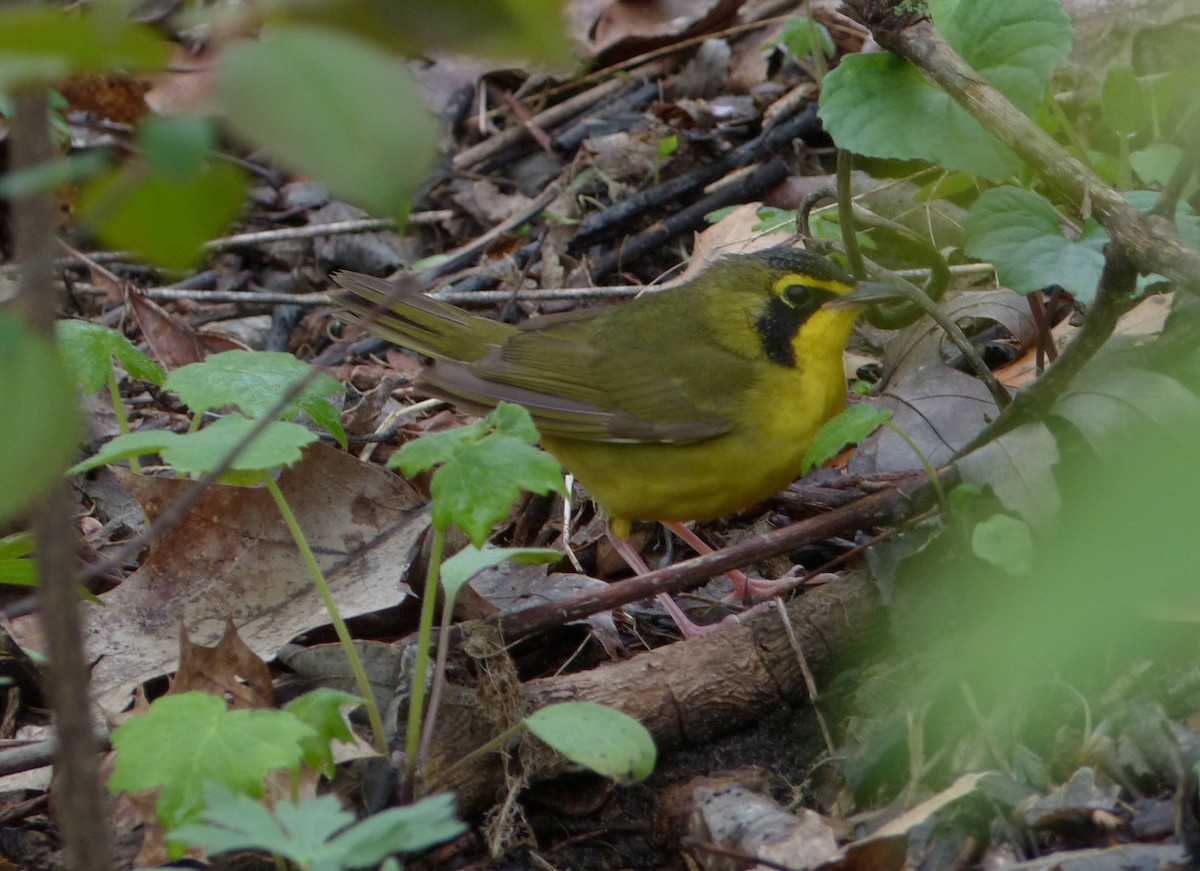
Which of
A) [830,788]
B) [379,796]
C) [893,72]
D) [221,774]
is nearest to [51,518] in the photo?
[221,774]

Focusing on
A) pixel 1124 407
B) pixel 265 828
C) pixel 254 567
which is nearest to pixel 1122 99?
pixel 1124 407

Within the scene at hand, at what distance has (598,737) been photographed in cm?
260

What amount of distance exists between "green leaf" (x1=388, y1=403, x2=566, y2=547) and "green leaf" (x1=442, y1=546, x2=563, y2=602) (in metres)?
0.37

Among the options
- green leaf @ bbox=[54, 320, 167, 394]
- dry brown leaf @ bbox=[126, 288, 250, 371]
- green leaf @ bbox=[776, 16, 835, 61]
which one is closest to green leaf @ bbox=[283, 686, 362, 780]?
green leaf @ bbox=[54, 320, 167, 394]

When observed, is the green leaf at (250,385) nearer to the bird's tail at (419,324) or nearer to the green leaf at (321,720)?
the green leaf at (321,720)

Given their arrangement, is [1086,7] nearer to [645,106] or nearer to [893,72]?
[645,106]

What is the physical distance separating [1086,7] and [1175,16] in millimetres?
429

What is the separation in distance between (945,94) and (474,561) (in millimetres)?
2040

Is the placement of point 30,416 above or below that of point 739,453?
above

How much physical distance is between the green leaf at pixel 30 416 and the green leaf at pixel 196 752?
127cm

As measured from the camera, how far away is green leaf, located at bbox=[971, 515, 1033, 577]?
3.02m

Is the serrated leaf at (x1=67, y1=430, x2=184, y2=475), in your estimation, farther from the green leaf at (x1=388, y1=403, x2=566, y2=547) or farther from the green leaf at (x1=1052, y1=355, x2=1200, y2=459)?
the green leaf at (x1=1052, y1=355, x2=1200, y2=459)

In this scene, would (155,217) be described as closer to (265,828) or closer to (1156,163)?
(265,828)

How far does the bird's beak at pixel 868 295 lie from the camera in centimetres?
435
